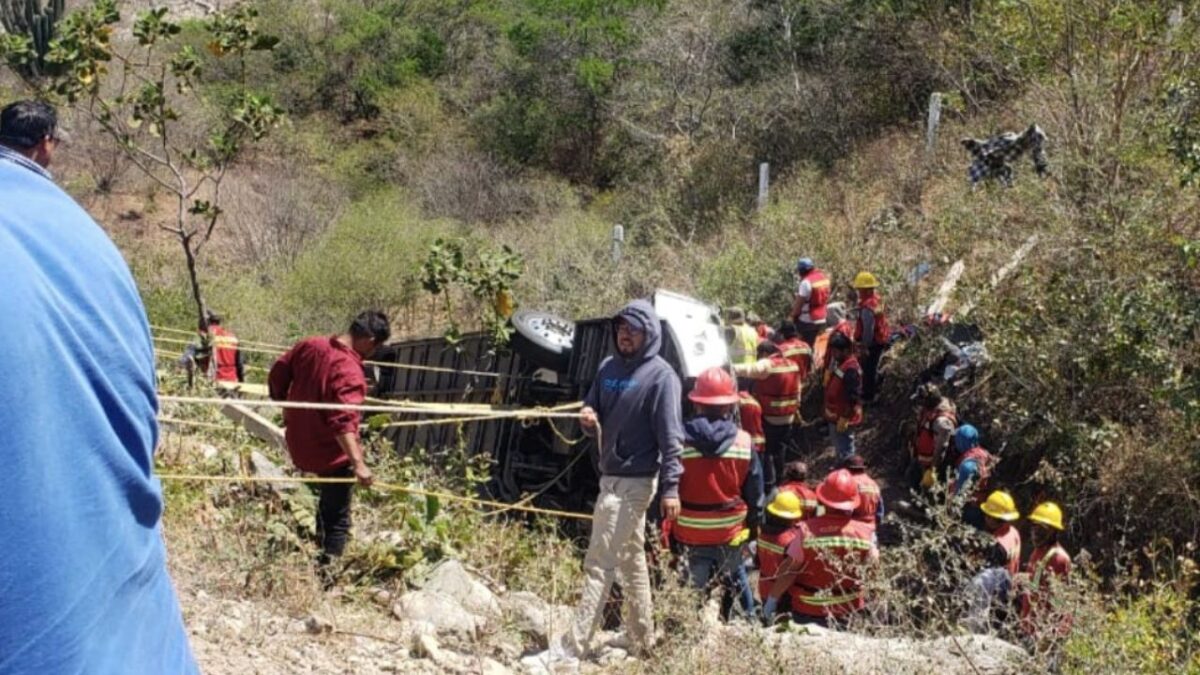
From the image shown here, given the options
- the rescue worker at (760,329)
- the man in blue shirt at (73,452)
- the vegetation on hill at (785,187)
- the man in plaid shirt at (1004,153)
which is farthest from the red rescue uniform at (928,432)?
the man in blue shirt at (73,452)

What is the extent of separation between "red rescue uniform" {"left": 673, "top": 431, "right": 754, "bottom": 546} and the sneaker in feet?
4.37

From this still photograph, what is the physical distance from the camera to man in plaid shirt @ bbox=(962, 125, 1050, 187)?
40.5 feet

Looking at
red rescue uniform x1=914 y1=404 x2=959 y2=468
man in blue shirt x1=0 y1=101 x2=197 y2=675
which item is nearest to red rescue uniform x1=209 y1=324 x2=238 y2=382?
red rescue uniform x1=914 y1=404 x2=959 y2=468

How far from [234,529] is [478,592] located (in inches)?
53.6

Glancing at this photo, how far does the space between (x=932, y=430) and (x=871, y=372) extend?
6.13 ft

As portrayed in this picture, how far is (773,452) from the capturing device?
401 inches

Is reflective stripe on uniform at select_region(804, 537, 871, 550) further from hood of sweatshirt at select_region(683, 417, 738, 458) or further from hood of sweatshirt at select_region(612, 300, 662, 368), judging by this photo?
hood of sweatshirt at select_region(612, 300, 662, 368)

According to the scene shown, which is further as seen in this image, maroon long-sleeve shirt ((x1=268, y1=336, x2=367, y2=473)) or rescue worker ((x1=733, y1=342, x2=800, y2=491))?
rescue worker ((x1=733, y1=342, x2=800, y2=491))

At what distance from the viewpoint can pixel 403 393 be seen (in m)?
10.6

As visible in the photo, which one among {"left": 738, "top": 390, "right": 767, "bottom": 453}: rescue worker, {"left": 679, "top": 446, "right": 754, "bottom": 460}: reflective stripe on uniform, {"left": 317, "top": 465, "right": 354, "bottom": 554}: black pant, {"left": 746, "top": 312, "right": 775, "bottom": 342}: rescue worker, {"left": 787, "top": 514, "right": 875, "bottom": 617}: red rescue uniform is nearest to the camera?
{"left": 317, "top": 465, "right": 354, "bottom": 554}: black pant

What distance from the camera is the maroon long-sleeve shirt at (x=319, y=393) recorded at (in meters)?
6.04

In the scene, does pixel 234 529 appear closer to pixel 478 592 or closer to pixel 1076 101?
pixel 478 592

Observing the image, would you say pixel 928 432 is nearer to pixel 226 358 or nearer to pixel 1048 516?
pixel 1048 516

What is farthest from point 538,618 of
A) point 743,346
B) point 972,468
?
point 743,346
